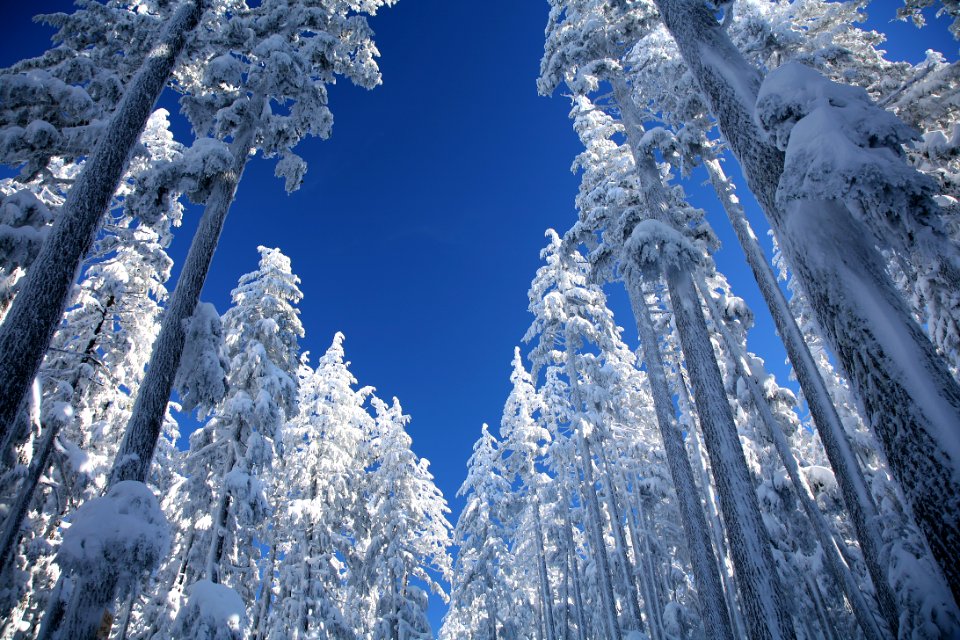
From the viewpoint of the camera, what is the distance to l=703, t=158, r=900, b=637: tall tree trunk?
28.7ft

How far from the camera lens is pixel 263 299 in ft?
53.5

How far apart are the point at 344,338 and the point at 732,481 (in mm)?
20653

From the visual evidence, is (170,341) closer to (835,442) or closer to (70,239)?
(70,239)

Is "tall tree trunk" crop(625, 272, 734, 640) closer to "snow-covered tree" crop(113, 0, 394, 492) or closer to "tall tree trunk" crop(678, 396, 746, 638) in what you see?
"tall tree trunk" crop(678, 396, 746, 638)

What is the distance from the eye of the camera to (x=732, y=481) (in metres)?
7.81

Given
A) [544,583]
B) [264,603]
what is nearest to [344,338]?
[264,603]

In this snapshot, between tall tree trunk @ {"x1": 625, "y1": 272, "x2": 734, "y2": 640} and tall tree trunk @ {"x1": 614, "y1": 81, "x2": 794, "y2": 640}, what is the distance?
1600 millimetres

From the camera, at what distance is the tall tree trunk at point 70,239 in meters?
6.02

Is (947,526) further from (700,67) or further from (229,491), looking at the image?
(229,491)

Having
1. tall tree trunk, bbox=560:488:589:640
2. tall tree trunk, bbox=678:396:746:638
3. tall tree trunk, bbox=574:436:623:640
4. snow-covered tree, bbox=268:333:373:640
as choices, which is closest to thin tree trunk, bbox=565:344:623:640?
tall tree trunk, bbox=574:436:623:640

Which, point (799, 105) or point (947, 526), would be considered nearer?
point (947, 526)

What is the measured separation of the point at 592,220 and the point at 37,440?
16.0 m

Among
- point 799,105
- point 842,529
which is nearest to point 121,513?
point 799,105

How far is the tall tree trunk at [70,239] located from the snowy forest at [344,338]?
0.13 ft
